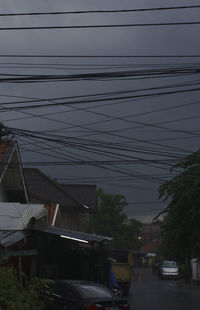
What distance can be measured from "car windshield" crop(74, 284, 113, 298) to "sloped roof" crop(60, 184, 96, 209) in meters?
46.0

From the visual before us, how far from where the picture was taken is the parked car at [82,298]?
17.5 m

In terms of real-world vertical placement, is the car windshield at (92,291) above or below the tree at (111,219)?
below

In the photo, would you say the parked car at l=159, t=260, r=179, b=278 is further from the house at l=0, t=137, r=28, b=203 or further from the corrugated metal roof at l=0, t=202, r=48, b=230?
the corrugated metal roof at l=0, t=202, r=48, b=230

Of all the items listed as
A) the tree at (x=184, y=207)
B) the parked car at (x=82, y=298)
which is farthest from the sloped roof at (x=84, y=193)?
the parked car at (x=82, y=298)

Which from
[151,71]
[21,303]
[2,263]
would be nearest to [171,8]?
[151,71]

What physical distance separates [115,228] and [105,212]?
295 cm

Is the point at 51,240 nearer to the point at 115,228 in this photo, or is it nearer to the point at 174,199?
the point at 174,199

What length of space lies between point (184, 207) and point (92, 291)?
10426mm

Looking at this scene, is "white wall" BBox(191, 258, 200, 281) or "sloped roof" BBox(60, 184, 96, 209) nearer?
"white wall" BBox(191, 258, 200, 281)

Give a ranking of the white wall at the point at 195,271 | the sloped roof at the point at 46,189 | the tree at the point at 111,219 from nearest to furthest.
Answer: the sloped roof at the point at 46,189
the white wall at the point at 195,271
the tree at the point at 111,219

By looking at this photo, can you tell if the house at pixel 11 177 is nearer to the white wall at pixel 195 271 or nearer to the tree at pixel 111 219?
the white wall at pixel 195 271

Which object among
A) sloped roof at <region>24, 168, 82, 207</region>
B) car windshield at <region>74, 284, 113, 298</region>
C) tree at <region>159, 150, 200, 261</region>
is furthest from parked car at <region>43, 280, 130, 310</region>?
sloped roof at <region>24, 168, 82, 207</region>

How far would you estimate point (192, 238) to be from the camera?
2809 cm

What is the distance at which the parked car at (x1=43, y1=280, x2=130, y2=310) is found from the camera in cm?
1754
